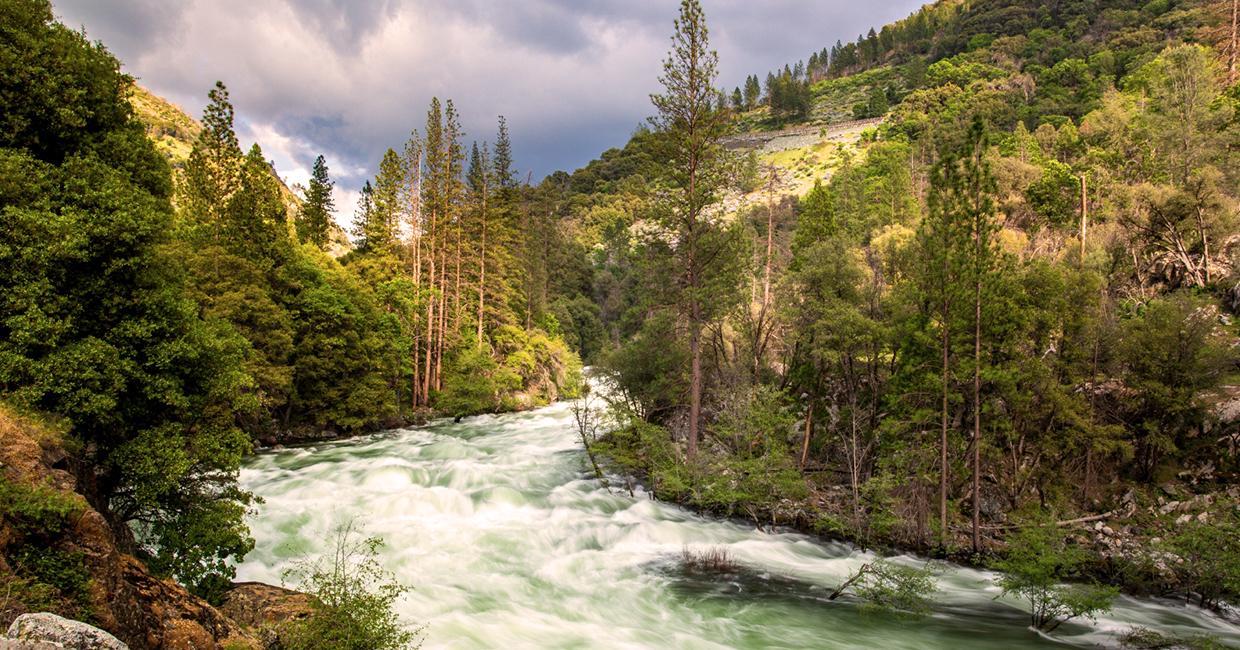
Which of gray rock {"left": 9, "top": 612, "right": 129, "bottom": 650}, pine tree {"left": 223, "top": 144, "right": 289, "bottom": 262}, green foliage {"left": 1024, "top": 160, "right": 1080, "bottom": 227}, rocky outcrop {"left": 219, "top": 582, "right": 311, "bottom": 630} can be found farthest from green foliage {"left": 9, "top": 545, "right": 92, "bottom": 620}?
green foliage {"left": 1024, "top": 160, "right": 1080, "bottom": 227}

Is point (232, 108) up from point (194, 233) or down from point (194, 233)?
up

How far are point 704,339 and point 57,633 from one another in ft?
80.9

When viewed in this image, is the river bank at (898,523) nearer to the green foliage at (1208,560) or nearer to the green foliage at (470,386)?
the green foliage at (1208,560)

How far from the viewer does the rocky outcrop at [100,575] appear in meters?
6.15

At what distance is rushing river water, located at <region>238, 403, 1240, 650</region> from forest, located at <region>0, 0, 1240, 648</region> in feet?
3.52

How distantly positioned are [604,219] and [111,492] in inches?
4017

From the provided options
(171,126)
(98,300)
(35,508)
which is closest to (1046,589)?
(35,508)

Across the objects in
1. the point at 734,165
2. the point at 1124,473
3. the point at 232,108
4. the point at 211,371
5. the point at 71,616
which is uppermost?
the point at 232,108

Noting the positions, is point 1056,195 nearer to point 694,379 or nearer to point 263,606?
point 694,379

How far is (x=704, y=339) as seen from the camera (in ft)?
90.4

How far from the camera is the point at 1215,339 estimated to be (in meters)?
19.7

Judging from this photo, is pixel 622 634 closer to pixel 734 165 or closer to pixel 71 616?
pixel 71 616

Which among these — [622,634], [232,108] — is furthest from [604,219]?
[622,634]

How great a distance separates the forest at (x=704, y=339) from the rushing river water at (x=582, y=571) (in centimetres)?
107
